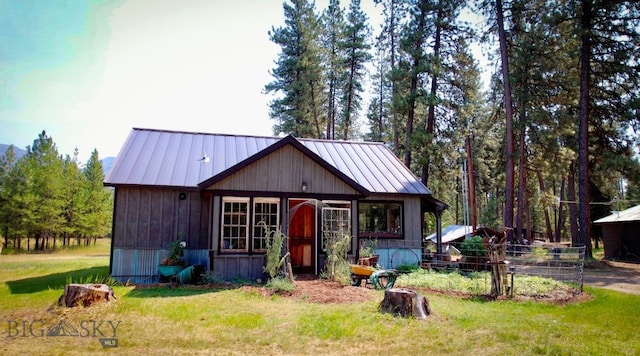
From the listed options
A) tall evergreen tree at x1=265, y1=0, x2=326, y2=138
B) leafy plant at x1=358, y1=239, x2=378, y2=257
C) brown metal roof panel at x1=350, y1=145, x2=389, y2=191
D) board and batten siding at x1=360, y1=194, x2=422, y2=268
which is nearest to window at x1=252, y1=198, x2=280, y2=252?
leafy plant at x1=358, y1=239, x2=378, y2=257

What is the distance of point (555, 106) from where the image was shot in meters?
21.6

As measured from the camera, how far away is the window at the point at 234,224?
11.4 meters

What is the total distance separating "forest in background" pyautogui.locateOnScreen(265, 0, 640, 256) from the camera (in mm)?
17750

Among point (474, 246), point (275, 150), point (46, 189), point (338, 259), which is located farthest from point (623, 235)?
point (46, 189)

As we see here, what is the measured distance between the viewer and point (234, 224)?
1153 centimetres

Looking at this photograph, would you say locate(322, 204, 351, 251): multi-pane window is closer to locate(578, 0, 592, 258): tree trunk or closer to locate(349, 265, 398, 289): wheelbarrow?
locate(349, 265, 398, 289): wheelbarrow

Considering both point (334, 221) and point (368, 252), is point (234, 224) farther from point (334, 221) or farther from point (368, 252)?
point (368, 252)

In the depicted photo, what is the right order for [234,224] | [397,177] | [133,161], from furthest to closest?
[397,177]
[133,161]
[234,224]

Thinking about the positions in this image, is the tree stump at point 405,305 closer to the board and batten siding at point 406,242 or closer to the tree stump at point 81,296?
the tree stump at point 81,296

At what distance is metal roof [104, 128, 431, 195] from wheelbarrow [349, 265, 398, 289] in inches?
113

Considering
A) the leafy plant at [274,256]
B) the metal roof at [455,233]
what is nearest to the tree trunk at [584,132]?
the metal roof at [455,233]

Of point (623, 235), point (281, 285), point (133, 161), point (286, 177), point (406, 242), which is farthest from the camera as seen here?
point (623, 235)

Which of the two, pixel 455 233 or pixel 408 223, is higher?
pixel 408 223

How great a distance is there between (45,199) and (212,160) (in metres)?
19.0
